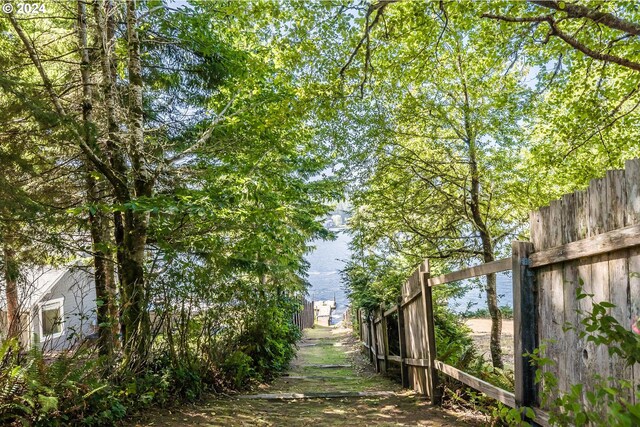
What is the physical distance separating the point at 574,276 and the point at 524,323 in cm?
61

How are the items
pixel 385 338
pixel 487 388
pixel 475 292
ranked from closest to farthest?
pixel 487 388 < pixel 385 338 < pixel 475 292

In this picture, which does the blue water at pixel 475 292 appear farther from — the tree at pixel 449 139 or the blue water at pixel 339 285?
the tree at pixel 449 139

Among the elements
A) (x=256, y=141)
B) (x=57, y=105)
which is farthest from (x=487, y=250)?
(x=57, y=105)

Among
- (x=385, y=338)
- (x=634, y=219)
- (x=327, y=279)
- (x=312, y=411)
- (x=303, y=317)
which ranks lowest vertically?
(x=303, y=317)

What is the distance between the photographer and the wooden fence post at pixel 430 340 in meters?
5.23

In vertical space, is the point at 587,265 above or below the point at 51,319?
above

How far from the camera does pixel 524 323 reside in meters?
3.00

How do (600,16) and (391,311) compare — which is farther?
(391,311)

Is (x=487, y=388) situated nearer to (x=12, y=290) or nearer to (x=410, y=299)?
(x=410, y=299)

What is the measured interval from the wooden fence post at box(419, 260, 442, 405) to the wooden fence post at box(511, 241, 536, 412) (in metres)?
2.28

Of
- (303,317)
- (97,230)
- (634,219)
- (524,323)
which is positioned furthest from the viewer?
(303,317)

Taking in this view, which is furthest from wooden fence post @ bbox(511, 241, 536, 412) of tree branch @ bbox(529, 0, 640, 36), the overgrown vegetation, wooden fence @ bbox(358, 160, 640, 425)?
tree branch @ bbox(529, 0, 640, 36)

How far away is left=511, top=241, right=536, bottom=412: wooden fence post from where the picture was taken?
9.82ft

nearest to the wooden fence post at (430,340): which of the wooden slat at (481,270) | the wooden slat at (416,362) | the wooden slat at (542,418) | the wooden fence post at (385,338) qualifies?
the wooden slat at (416,362)
